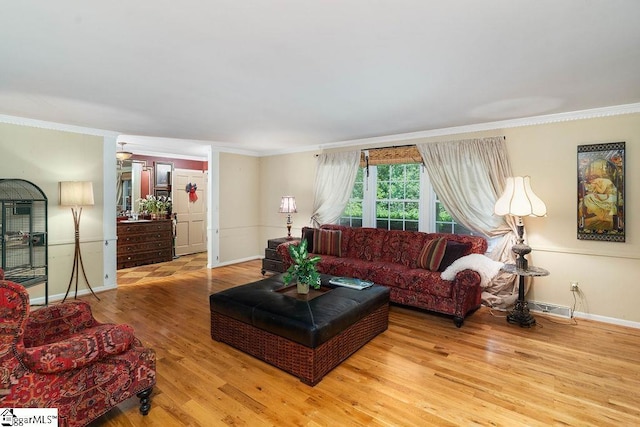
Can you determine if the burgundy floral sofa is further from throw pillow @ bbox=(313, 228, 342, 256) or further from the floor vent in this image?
the floor vent

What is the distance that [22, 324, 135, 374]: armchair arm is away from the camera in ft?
5.22

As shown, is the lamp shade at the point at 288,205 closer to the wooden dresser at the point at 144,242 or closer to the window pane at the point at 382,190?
the window pane at the point at 382,190

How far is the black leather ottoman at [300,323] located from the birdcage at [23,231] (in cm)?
260

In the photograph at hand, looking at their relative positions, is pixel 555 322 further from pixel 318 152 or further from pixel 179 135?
pixel 179 135

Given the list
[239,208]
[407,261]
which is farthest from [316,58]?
[239,208]

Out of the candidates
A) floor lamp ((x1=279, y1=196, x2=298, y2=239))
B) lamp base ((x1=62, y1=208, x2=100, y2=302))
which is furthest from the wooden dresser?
floor lamp ((x1=279, y1=196, x2=298, y2=239))

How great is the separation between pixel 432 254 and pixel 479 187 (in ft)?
3.94

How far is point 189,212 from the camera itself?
7.91m

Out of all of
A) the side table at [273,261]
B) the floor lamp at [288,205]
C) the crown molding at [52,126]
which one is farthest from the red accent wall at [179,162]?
the side table at [273,261]

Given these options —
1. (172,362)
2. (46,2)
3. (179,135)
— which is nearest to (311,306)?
(172,362)

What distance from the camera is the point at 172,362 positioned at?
2.71 m

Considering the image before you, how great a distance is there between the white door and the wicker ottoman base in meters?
5.21

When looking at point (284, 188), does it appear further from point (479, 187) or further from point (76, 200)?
point (479, 187)

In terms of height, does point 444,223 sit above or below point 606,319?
above
